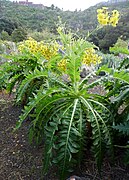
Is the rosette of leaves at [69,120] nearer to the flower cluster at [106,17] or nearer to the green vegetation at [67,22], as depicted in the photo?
the flower cluster at [106,17]

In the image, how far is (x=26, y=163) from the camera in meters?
2.23

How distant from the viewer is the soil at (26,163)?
79.4 inches

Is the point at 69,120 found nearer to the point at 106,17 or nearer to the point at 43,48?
the point at 43,48

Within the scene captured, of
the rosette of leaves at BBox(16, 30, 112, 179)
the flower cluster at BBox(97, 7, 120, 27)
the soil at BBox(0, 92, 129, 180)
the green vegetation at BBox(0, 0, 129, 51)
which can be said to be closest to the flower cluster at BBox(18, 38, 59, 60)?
the flower cluster at BBox(97, 7, 120, 27)

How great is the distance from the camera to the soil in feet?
6.61

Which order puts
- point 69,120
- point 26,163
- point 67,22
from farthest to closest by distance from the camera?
→ point 67,22 → point 26,163 → point 69,120

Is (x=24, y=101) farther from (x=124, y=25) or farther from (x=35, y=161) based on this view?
(x=124, y=25)

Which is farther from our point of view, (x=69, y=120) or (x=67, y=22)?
(x=67, y=22)

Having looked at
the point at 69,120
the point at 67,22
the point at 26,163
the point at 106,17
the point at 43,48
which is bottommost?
the point at 26,163

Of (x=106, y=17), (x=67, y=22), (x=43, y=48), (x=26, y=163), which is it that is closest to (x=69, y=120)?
(x=26, y=163)

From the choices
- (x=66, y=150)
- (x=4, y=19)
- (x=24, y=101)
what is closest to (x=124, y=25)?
(x=4, y=19)

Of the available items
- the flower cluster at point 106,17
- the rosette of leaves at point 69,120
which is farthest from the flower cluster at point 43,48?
the rosette of leaves at point 69,120

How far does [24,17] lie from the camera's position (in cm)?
2253

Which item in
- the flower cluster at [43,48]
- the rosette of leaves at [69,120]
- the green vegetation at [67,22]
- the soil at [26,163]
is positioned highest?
the green vegetation at [67,22]
